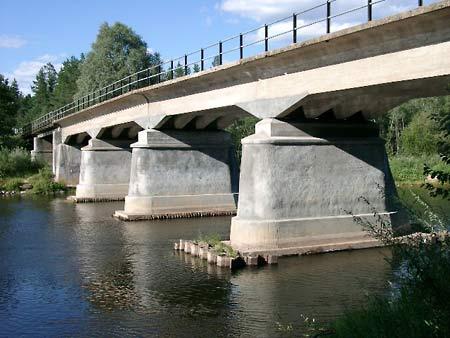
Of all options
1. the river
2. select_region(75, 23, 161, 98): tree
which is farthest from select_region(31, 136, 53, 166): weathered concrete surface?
the river

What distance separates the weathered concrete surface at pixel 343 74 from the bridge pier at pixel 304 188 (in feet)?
3.62

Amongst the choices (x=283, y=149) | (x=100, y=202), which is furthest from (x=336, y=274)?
(x=100, y=202)

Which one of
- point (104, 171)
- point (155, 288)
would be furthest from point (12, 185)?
point (155, 288)

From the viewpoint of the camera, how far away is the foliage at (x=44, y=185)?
5331cm

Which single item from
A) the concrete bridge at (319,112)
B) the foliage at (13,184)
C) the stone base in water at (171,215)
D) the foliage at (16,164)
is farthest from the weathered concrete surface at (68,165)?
the concrete bridge at (319,112)

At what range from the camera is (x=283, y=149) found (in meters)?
21.4

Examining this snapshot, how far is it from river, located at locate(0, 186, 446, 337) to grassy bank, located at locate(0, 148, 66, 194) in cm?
2811

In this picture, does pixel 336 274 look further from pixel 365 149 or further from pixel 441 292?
pixel 441 292

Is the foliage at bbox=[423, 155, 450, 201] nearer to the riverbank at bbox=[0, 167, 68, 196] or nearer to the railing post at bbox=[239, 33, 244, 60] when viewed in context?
the railing post at bbox=[239, 33, 244, 60]

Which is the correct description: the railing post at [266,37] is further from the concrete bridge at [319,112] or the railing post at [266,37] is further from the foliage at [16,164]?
the foliage at [16,164]

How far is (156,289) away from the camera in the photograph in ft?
55.8

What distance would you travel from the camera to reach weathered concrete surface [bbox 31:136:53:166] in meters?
72.2

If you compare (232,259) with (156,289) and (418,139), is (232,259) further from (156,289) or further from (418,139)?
(418,139)

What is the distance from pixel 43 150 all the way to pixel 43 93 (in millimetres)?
75979
